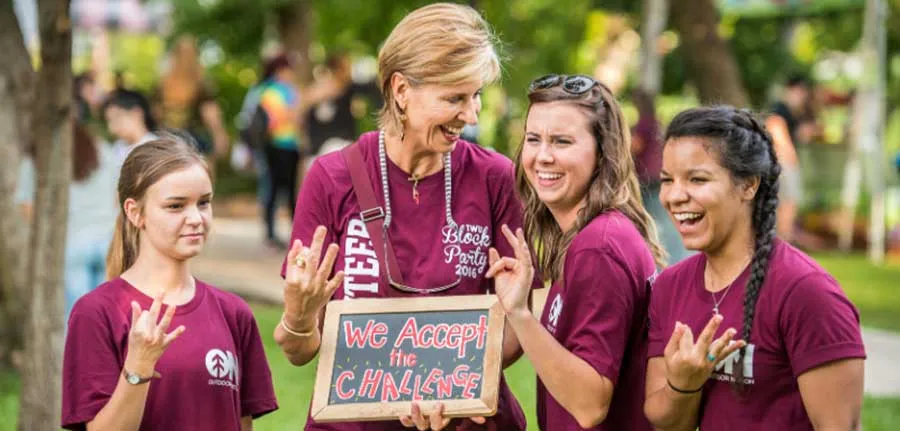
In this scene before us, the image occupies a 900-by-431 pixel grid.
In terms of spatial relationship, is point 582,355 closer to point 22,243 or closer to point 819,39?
point 22,243

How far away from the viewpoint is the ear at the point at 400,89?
4.39 metres

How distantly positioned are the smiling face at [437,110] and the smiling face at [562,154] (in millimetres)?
251

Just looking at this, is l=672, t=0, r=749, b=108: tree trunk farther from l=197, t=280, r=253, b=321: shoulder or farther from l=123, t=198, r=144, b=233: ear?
l=123, t=198, r=144, b=233: ear

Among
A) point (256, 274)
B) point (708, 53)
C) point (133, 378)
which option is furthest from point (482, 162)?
point (708, 53)

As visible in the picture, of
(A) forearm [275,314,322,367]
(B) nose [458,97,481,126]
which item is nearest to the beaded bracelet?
(A) forearm [275,314,322,367]

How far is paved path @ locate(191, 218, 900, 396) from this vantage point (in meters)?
10.2

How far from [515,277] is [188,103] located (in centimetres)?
1112

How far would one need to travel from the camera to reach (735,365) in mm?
3701

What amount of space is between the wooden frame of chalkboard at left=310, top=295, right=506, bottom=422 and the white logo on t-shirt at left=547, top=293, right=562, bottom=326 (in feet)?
0.47

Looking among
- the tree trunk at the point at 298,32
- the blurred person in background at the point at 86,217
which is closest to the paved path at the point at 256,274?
the tree trunk at the point at 298,32

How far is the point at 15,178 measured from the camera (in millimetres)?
8820

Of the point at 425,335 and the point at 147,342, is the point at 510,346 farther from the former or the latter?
the point at 147,342

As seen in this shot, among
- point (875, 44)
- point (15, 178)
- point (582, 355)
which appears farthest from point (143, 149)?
point (875, 44)

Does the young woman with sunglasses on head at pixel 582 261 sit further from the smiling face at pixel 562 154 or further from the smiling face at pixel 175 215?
the smiling face at pixel 175 215
